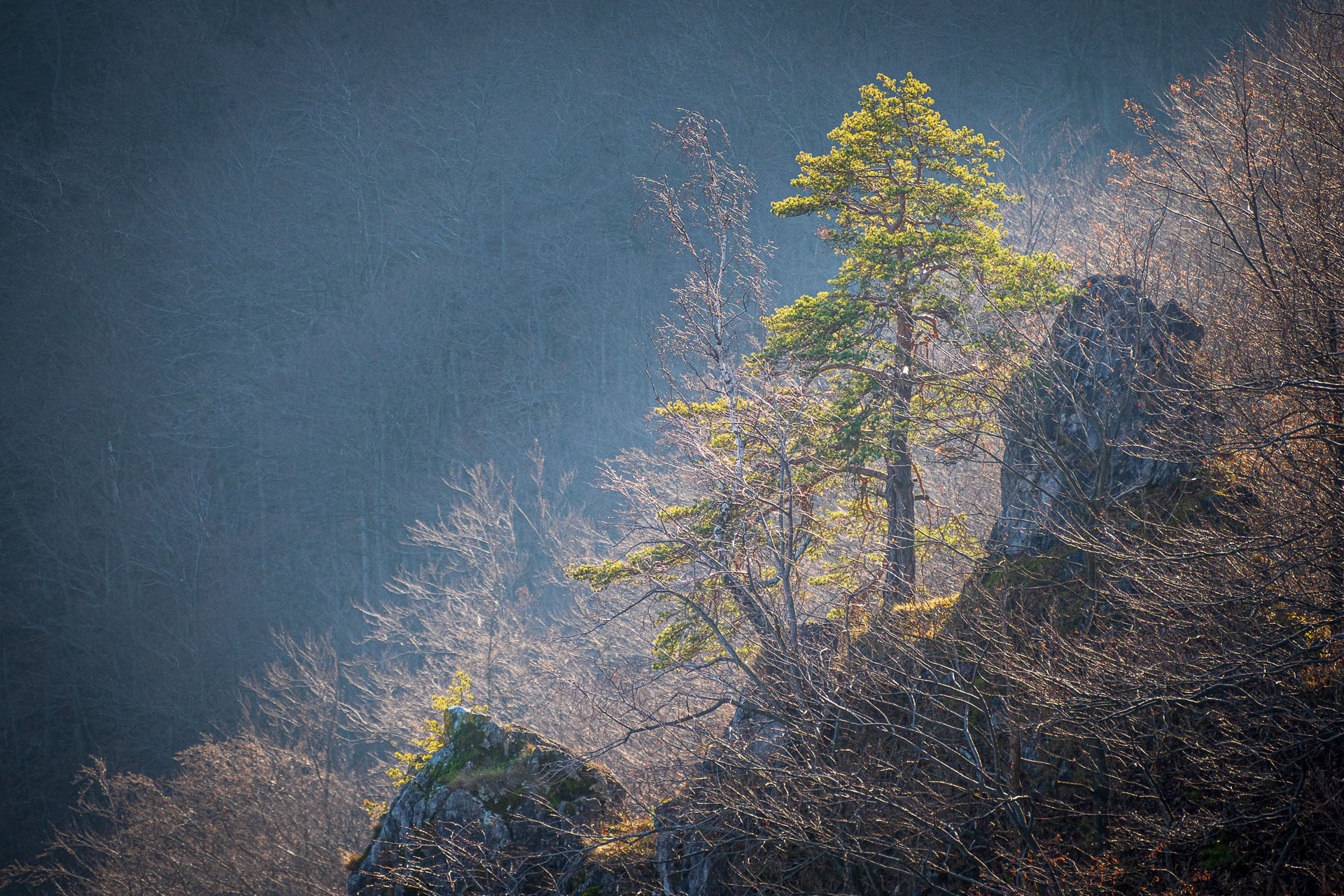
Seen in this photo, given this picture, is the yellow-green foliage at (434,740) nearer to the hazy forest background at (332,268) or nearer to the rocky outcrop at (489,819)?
the rocky outcrop at (489,819)

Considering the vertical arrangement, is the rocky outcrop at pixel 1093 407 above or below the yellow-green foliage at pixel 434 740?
above

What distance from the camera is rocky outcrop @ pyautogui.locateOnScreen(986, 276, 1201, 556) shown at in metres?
8.26

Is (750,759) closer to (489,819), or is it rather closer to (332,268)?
(489,819)

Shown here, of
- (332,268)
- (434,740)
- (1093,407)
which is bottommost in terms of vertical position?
(434,740)

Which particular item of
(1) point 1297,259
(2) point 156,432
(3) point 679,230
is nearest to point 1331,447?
(1) point 1297,259

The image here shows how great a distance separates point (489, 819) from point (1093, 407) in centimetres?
905

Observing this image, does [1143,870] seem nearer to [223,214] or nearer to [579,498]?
[579,498]

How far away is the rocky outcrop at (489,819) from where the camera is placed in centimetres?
1012

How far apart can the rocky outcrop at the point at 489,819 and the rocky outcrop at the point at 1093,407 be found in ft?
21.4

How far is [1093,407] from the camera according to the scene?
26.6 ft

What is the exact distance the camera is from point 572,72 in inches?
3007

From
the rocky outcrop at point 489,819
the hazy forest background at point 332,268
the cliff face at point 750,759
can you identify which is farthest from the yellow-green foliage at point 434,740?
the hazy forest background at point 332,268

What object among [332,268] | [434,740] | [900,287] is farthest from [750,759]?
[332,268]

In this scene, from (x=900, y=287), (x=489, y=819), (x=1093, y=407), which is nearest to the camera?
(x=1093, y=407)
